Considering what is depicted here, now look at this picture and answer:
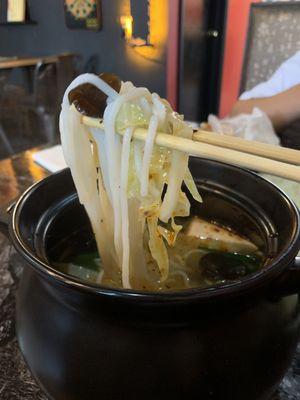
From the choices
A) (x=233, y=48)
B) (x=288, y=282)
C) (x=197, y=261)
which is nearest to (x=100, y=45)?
(x=233, y=48)

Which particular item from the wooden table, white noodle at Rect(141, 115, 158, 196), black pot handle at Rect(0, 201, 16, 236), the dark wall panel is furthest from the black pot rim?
the wooden table

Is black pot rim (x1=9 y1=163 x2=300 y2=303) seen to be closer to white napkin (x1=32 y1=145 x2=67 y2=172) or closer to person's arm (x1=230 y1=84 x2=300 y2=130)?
white napkin (x1=32 y1=145 x2=67 y2=172)

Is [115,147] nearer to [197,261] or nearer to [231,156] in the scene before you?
[231,156]

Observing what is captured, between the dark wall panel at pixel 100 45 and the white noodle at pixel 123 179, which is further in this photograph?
the dark wall panel at pixel 100 45

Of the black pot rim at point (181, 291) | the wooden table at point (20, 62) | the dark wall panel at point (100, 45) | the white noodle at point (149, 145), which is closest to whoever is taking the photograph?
the black pot rim at point (181, 291)

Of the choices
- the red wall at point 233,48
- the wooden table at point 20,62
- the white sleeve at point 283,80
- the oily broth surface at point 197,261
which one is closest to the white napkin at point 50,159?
the oily broth surface at point 197,261

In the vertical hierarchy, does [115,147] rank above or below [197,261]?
above

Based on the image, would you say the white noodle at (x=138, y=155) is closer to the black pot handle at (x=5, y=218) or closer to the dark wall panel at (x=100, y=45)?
the black pot handle at (x=5, y=218)

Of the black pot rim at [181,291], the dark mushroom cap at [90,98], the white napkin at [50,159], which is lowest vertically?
the white napkin at [50,159]
